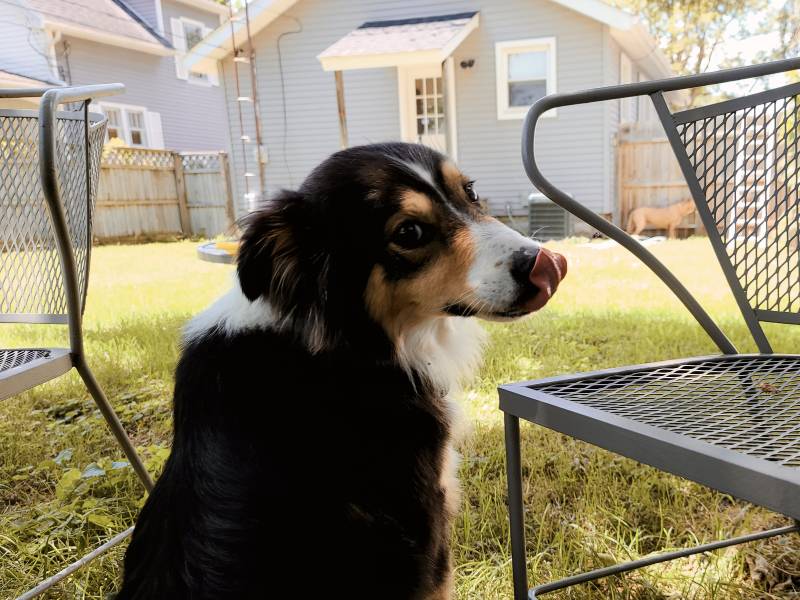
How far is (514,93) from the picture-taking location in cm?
1185

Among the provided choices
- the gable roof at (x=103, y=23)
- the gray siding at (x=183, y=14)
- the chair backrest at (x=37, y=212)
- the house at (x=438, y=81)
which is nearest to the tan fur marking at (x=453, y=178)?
the chair backrest at (x=37, y=212)

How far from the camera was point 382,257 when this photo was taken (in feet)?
5.55

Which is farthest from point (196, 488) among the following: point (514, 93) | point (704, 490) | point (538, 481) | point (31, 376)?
point (514, 93)

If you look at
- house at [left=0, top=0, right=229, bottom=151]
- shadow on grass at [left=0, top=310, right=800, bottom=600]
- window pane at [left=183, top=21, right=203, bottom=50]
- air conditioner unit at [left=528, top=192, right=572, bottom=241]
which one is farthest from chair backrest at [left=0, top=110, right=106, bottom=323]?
window pane at [left=183, top=21, right=203, bottom=50]

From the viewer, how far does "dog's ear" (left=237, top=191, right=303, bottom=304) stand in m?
1.53

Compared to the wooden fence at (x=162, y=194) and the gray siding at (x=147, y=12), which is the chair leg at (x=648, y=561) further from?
the gray siding at (x=147, y=12)

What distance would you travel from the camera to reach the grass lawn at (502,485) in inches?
74.4

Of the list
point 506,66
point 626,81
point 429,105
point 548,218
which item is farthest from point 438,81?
point 626,81

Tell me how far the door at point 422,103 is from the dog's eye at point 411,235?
425 inches

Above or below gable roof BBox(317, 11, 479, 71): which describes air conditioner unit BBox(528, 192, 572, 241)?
below

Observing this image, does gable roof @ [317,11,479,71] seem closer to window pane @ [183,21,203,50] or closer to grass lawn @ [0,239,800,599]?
grass lawn @ [0,239,800,599]

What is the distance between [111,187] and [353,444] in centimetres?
1307

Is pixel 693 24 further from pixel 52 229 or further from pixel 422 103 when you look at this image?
pixel 52 229

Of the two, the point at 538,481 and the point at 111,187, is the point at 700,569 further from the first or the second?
the point at 111,187
